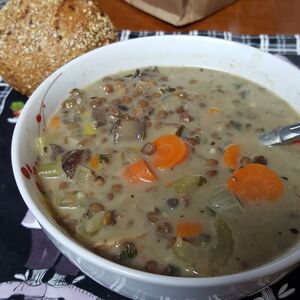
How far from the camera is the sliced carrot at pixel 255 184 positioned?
1.67 metres

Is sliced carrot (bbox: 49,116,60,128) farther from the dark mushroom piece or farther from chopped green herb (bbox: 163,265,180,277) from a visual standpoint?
chopped green herb (bbox: 163,265,180,277)

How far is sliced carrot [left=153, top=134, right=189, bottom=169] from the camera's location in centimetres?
177

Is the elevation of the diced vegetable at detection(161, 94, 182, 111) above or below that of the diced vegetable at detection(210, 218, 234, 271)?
above

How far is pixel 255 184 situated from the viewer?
1688 mm

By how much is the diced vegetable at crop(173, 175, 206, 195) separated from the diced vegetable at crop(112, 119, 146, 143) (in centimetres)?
29

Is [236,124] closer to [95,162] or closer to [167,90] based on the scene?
[167,90]

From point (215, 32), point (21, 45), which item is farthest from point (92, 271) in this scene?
point (215, 32)

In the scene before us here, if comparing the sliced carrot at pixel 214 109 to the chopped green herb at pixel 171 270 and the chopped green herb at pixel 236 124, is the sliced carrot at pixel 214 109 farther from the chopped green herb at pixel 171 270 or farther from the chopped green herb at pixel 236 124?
the chopped green herb at pixel 171 270

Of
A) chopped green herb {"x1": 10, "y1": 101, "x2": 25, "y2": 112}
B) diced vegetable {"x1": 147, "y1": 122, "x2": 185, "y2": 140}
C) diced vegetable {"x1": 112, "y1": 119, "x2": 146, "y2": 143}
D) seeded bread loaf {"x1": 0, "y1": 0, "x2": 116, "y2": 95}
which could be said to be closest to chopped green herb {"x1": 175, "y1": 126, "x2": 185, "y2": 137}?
diced vegetable {"x1": 147, "y1": 122, "x2": 185, "y2": 140}

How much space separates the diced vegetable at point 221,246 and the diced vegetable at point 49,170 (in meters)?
0.63

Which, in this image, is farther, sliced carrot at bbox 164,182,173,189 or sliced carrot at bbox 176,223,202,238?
sliced carrot at bbox 164,182,173,189

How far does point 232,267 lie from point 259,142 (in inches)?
24.1

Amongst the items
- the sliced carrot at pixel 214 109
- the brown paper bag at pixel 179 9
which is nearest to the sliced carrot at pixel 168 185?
the sliced carrot at pixel 214 109

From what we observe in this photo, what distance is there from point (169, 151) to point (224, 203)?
1.03ft
